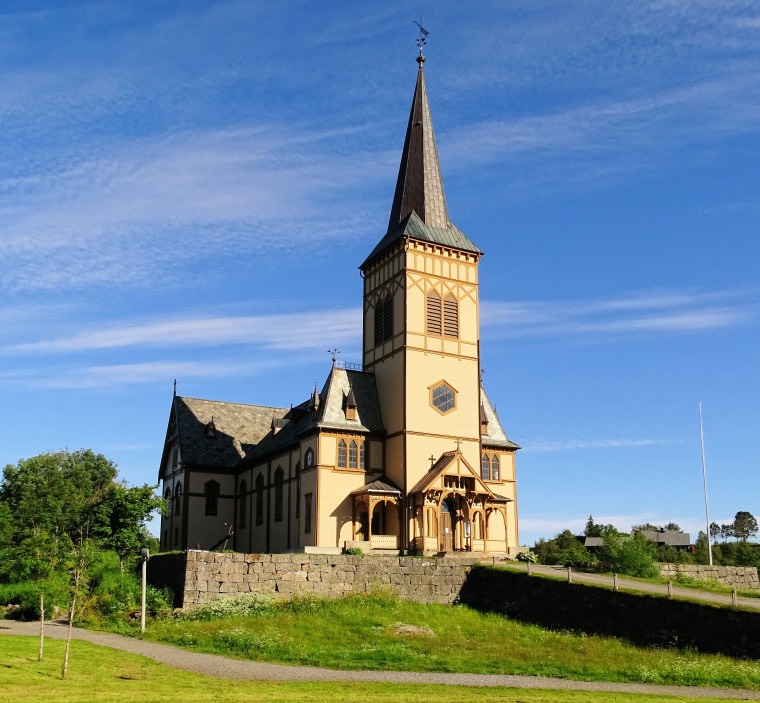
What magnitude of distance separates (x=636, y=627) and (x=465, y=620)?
27.5ft

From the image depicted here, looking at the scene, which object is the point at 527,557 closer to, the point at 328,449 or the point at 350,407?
the point at 328,449

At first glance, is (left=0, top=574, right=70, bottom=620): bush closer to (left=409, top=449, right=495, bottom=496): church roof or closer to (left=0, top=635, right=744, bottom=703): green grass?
(left=0, top=635, right=744, bottom=703): green grass

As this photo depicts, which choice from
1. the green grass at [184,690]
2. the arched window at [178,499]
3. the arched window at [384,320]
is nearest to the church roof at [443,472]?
the arched window at [384,320]

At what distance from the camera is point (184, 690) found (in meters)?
22.6

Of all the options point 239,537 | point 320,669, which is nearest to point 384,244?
point 239,537

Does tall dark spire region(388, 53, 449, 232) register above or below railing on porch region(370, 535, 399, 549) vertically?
above

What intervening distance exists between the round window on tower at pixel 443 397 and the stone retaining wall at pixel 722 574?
49.4 ft

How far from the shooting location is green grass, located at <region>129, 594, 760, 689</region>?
88.3 feet

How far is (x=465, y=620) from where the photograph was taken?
129 feet

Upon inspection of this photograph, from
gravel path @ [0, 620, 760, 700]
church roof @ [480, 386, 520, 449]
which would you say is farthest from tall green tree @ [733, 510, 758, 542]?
gravel path @ [0, 620, 760, 700]

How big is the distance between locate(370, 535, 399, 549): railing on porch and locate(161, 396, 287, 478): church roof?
17.4 meters

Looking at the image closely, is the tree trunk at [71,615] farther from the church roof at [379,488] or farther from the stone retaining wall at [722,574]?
the stone retaining wall at [722,574]

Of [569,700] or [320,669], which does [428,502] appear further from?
[569,700]

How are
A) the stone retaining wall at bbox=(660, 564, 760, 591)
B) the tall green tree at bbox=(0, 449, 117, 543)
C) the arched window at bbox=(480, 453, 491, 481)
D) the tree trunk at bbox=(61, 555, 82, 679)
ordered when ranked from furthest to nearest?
the tall green tree at bbox=(0, 449, 117, 543) → the arched window at bbox=(480, 453, 491, 481) → the stone retaining wall at bbox=(660, 564, 760, 591) → the tree trunk at bbox=(61, 555, 82, 679)
